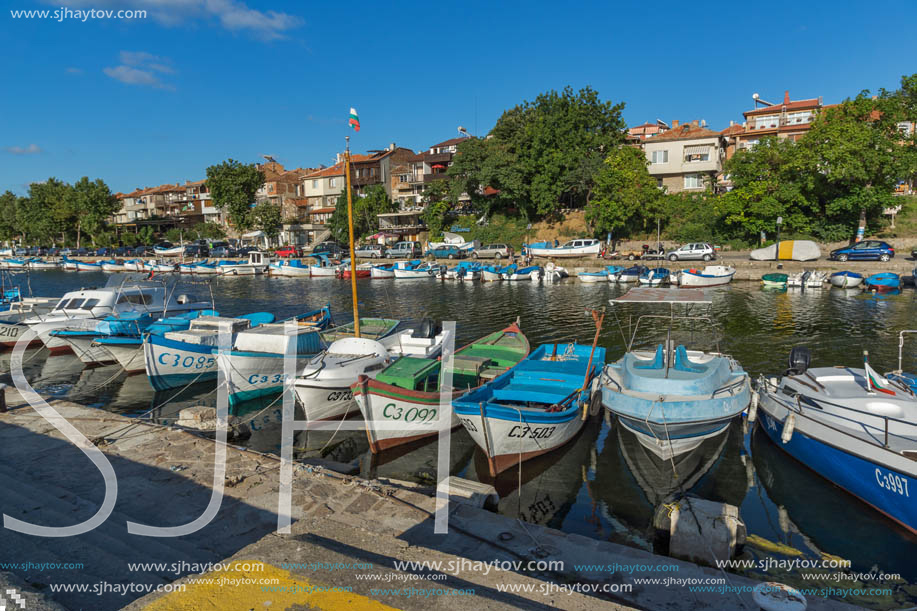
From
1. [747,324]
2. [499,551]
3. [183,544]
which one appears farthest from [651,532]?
[747,324]

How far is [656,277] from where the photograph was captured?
128 ft

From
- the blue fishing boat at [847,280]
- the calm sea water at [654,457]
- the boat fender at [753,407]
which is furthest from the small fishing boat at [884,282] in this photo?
the boat fender at [753,407]

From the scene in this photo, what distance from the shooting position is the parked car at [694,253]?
43.8 m

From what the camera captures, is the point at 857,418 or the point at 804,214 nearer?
the point at 857,418

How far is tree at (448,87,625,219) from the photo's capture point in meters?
54.8

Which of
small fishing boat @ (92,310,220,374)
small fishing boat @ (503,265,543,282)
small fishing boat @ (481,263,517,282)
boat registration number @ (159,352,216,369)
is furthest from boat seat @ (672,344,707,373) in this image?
small fishing boat @ (481,263,517,282)

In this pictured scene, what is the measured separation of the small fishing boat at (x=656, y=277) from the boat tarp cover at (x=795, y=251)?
9.32 m

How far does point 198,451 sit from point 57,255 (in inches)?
3420

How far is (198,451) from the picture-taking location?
359 inches

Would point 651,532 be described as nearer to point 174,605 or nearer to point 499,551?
point 499,551

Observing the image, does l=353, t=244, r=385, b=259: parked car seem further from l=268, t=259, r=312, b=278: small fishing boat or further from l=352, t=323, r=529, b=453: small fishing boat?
l=352, t=323, r=529, b=453: small fishing boat

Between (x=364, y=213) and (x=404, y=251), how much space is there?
1544cm

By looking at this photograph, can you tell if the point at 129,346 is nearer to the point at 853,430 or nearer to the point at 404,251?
the point at 853,430

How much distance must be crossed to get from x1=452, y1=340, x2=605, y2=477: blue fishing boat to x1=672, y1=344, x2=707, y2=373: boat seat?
2032mm
